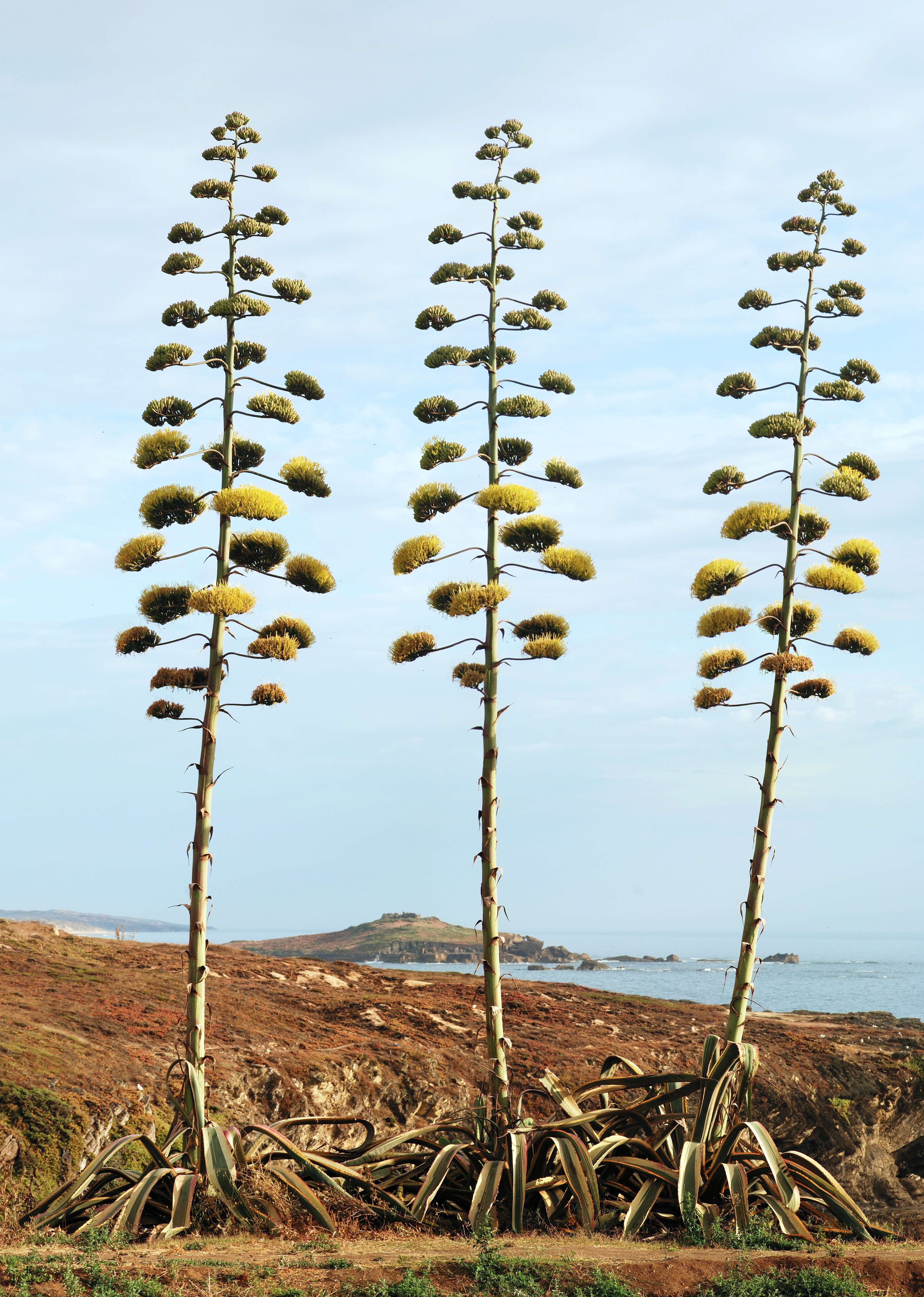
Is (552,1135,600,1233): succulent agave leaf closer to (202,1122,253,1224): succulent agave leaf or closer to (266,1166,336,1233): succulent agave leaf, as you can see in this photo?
(266,1166,336,1233): succulent agave leaf

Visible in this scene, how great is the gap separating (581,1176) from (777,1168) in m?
1.66

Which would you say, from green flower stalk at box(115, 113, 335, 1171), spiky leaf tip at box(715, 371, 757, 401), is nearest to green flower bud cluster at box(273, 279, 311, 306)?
green flower stalk at box(115, 113, 335, 1171)

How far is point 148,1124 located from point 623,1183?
14.3 feet

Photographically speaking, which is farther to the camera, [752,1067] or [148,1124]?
[148,1124]

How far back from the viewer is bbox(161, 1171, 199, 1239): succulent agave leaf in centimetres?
782

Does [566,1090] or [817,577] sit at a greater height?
[817,577]

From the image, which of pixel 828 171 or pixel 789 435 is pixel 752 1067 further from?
pixel 828 171

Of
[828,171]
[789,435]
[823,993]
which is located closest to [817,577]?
[789,435]

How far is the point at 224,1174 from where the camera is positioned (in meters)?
8.10

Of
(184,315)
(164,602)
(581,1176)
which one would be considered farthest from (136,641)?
(581,1176)

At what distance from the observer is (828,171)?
11000 millimetres

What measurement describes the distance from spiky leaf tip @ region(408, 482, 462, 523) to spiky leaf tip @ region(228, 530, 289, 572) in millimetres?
1304

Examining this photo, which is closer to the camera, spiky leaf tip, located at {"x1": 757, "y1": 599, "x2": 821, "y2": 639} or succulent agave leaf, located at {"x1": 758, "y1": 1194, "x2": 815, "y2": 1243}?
succulent agave leaf, located at {"x1": 758, "y1": 1194, "x2": 815, "y2": 1243}

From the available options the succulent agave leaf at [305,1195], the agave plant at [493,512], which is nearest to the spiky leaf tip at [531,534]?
the agave plant at [493,512]
